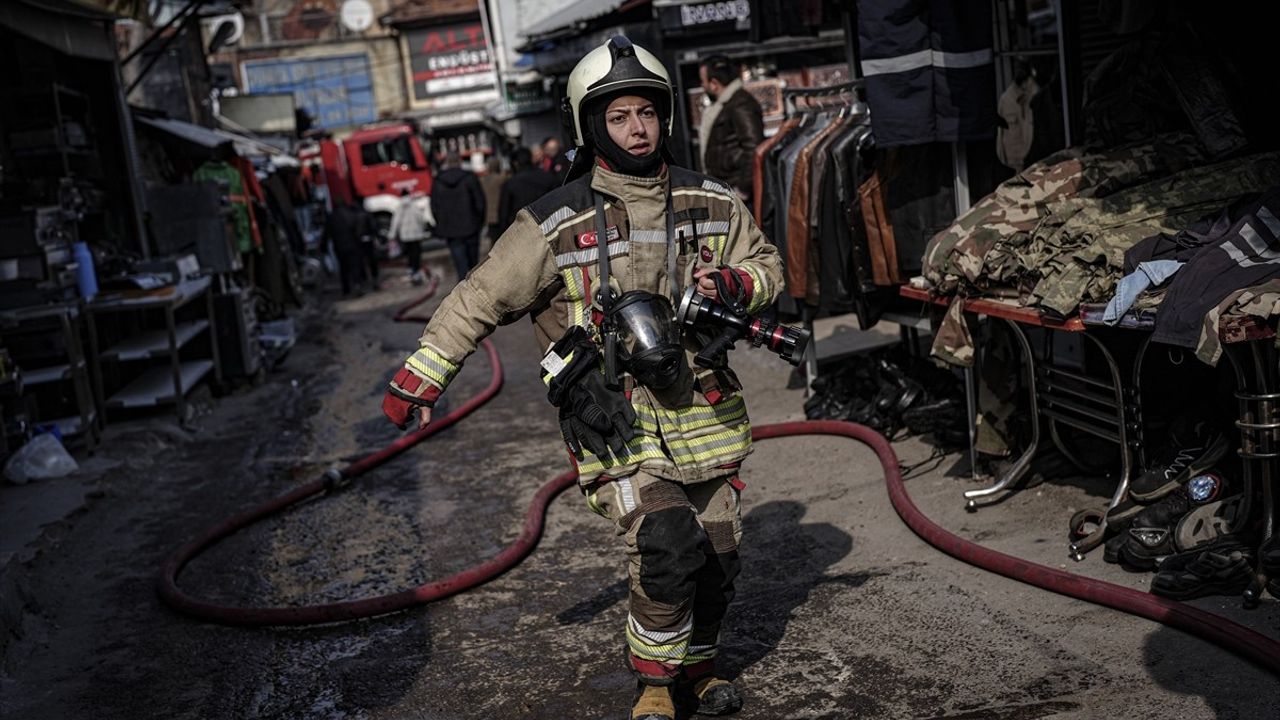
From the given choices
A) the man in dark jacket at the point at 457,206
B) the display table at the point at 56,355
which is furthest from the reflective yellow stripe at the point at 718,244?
the man in dark jacket at the point at 457,206

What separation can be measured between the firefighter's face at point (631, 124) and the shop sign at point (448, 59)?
48198 millimetres

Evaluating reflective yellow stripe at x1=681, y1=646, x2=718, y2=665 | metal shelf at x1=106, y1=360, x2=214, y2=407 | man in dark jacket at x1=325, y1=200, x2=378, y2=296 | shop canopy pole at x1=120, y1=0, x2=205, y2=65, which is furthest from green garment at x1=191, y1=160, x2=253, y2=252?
reflective yellow stripe at x1=681, y1=646, x2=718, y2=665

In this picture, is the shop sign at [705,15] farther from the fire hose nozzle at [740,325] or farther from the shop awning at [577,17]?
the fire hose nozzle at [740,325]

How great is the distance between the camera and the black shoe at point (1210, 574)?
14.5 feet

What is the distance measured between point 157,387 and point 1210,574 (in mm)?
8514

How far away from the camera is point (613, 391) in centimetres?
401

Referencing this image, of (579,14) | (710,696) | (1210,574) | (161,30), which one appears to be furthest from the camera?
(579,14)

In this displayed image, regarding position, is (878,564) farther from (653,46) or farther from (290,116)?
(290,116)

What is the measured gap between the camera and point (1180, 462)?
507 cm

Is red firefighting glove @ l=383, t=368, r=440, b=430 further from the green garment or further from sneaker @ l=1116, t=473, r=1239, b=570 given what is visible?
the green garment

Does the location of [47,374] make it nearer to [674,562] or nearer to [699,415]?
[699,415]

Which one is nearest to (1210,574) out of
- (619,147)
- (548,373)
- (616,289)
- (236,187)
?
(616,289)

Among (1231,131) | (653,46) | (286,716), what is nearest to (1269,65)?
(1231,131)

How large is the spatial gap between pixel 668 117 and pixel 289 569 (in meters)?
3.52
